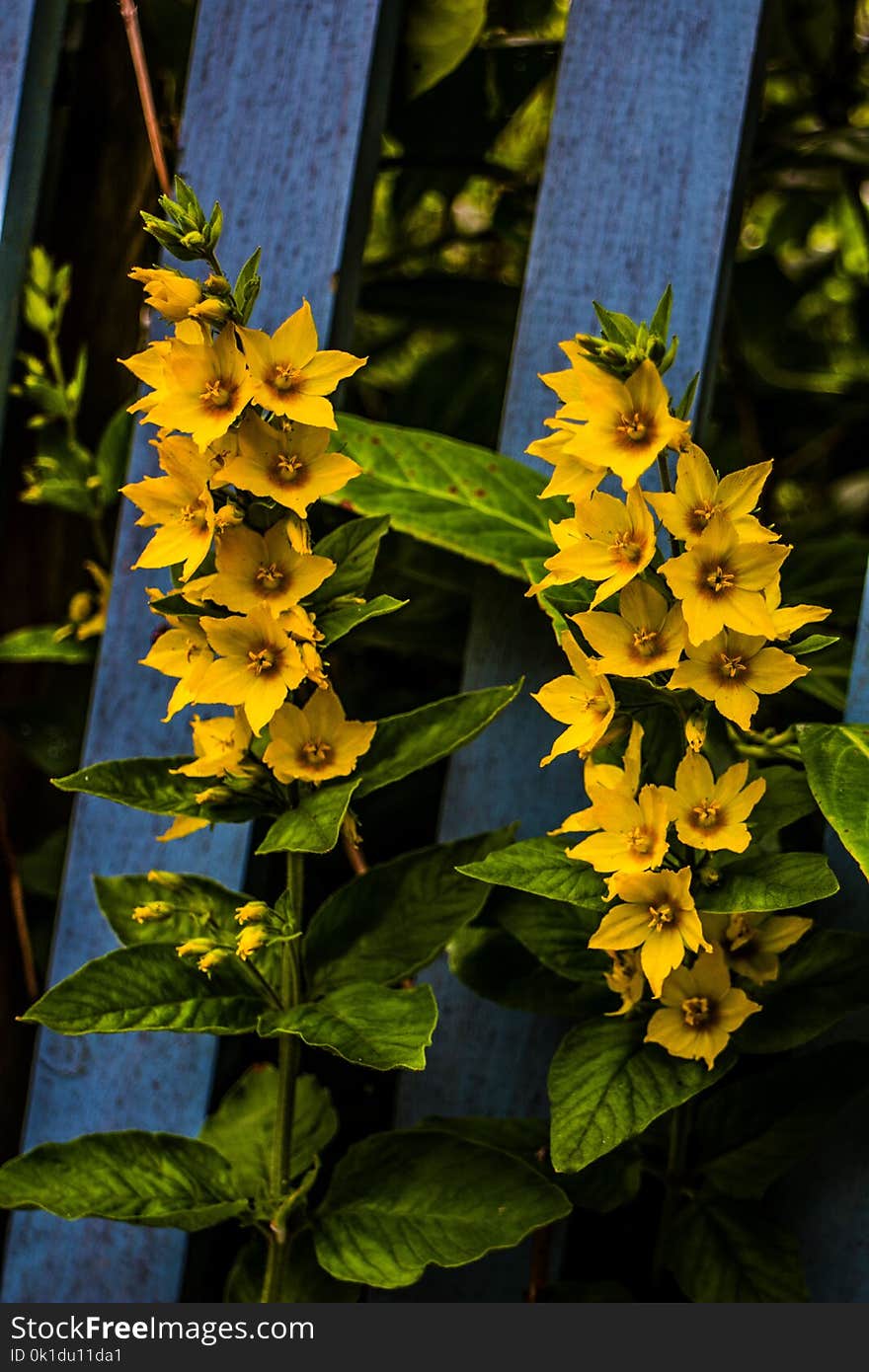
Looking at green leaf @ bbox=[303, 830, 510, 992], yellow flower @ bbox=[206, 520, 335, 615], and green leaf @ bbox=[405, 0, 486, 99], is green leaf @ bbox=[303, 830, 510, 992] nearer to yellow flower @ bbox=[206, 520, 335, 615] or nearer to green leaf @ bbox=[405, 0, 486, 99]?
yellow flower @ bbox=[206, 520, 335, 615]

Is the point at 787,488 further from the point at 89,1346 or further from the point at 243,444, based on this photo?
the point at 89,1346

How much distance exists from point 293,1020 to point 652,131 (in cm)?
79

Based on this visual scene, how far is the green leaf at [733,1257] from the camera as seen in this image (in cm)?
93

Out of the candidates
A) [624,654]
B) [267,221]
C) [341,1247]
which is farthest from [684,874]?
[267,221]

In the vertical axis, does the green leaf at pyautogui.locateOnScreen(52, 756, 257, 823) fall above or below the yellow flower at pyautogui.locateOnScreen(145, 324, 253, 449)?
below

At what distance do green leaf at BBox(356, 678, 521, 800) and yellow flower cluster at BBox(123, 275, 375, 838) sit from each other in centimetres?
5

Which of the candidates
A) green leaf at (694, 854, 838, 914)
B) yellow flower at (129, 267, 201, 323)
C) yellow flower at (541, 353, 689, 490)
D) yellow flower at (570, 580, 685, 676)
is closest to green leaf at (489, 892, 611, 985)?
green leaf at (694, 854, 838, 914)

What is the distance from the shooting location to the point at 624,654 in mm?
811

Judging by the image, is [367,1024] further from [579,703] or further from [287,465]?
[287,465]

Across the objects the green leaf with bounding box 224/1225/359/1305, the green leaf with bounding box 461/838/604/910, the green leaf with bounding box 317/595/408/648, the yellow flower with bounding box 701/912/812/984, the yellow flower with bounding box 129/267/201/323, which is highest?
the yellow flower with bounding box 129/267/201/323

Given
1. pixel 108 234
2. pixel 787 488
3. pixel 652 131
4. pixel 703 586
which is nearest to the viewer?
pixel 703 586

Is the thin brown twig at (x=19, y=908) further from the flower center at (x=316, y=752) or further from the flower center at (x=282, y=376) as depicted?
the flower center at (x=282, y=376)

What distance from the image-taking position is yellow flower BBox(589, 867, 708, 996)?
0.81 m

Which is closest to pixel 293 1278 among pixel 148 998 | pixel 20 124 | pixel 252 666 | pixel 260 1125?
pixel 260 1125
